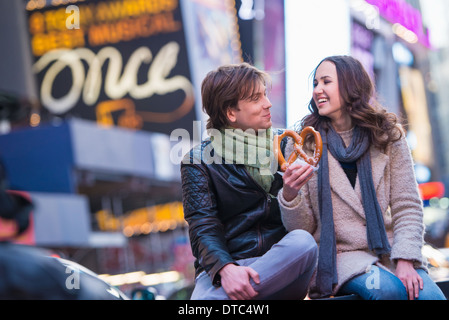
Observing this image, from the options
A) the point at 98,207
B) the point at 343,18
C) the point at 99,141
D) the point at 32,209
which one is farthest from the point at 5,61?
the point at 98,207

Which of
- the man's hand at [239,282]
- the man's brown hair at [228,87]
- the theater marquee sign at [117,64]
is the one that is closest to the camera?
the man's hand at [239,282]

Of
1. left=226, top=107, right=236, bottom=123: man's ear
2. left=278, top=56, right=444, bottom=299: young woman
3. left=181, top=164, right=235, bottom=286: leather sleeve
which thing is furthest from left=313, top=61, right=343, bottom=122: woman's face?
left=181, top=164, right=235, bottom=286: leather sleeve

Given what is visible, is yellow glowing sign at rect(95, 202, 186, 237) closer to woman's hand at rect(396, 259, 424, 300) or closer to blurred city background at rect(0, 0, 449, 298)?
blurred city background at rect(0, 0, 449, 298)

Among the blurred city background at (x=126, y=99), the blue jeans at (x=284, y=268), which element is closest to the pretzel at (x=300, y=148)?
the blue jeans at (x=284, y=268)

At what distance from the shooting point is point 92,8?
69.1 ft

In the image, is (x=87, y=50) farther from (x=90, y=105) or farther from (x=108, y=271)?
(x=108, y=271)

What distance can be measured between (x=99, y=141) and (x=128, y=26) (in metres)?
6.15

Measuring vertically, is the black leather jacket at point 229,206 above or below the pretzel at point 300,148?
below

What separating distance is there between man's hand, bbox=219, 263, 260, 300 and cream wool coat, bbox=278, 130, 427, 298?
1.53 feet

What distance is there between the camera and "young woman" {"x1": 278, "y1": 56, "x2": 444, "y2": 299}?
3090mm

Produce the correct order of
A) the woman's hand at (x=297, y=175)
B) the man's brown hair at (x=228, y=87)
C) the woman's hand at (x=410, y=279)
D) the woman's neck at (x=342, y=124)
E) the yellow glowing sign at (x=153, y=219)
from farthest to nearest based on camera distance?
the yellow glowing sign at (x=153, y=219) < the woman's neck at (x=342, y=124) < the man's brown hair at (x=228, y=87) < the woman's hand at (x=410, y=279) < the woman's hand at (x=297, y=175)

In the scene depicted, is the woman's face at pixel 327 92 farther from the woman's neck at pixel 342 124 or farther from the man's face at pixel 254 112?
the man's face at pixel 254 112

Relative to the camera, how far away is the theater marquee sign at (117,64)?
786 inches
